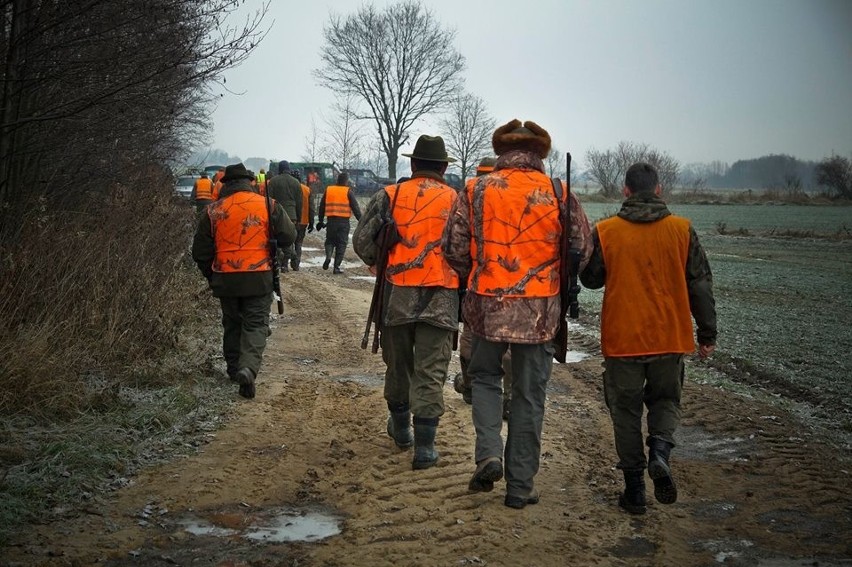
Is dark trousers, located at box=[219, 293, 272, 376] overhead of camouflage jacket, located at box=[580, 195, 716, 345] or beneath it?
beneath

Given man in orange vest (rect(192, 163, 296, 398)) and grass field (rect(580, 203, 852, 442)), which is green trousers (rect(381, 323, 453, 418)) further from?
grass field (rect(580, 203, 852, 442))

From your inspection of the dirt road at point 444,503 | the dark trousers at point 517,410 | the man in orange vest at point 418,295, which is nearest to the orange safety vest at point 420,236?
the man in orange vest at point 418,295

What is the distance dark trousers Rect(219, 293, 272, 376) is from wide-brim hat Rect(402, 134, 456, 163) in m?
2.45

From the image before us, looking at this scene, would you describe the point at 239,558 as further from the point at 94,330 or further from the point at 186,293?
the point at 186,293

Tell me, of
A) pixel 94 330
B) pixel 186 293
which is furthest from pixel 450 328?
pixel 186 293

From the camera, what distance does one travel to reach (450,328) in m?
5.80

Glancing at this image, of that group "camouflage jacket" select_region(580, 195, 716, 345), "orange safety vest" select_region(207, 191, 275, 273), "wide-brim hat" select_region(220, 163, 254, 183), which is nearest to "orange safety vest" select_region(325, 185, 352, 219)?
"wide-brim hat" select_region(220, 163, 254, 183)

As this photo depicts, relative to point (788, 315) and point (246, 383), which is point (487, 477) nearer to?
point (246, 383)

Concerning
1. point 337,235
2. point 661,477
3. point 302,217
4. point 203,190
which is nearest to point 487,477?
point 661,477

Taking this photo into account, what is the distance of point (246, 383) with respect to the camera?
7410 millimetres

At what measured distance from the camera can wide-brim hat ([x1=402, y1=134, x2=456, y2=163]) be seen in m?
6.01

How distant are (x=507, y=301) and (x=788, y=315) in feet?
32.2

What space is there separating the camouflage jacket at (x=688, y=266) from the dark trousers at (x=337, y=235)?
12504 mm

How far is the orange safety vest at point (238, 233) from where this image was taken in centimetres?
764
